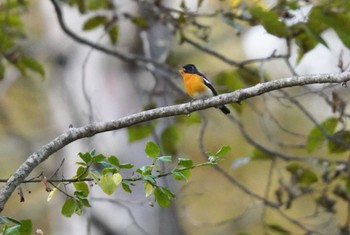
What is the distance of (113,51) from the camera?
4.64 metres

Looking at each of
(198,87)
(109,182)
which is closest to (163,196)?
(109,182)

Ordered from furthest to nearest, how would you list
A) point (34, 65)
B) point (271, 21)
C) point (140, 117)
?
point (34, 65) < point (271, 21) < point (140, 117)

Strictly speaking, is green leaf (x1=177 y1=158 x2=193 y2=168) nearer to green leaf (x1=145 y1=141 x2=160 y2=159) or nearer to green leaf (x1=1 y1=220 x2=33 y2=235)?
green leaf (x1=145 y1=141 x2=160 y2=159)

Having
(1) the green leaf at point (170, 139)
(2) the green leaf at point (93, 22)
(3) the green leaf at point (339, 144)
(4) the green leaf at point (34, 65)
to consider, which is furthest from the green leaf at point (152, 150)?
(2) the green leaf at point (93, 22)

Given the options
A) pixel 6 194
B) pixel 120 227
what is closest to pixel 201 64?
pixel 120 227

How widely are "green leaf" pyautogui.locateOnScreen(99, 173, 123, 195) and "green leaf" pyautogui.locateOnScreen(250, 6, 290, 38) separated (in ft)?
4.77

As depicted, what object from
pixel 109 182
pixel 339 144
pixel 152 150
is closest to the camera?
pixel 109 182

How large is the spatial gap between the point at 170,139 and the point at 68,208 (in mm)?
2068

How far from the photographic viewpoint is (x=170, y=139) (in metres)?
4.48

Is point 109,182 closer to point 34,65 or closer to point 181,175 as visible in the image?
point 181,175

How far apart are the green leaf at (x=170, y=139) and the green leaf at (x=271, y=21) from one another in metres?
1.03

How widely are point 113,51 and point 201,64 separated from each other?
17.1ft

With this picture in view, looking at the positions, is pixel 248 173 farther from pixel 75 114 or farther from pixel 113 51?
pixel 113 51

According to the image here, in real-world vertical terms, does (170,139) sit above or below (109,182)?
above
